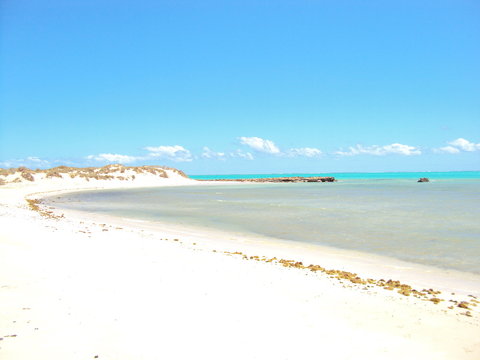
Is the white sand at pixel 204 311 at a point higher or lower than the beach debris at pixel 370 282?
higher

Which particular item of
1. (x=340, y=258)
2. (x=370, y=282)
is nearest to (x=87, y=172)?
(x=340, y=258)

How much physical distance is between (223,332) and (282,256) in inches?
259

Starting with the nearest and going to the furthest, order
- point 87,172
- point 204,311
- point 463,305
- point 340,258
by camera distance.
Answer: point 204,311, point 463,305, point 340,258, point 87,172

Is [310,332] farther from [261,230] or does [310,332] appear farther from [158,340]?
[261,230]

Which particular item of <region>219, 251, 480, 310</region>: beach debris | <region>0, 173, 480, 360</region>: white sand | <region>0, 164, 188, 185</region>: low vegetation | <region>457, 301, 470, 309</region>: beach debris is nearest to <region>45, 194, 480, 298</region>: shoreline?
<region>0, 173, 480, 360</region>: white sand

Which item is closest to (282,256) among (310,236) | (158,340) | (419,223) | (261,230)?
(310,236)

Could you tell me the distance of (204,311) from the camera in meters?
5.97

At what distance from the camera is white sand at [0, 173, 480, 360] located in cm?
474

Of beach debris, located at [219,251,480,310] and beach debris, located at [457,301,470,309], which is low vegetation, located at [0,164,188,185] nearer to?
beach debris, located at [219,251,480,310]

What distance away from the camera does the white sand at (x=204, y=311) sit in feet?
15.6

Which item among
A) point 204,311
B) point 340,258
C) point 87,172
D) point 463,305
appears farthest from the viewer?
point 87,172

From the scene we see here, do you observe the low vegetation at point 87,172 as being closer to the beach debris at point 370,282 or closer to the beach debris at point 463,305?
the beach debris at point 370,282

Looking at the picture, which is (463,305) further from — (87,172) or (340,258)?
(87,172)

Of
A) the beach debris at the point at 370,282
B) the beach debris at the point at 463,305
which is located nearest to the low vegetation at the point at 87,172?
the beach debris at the point at 370,282
